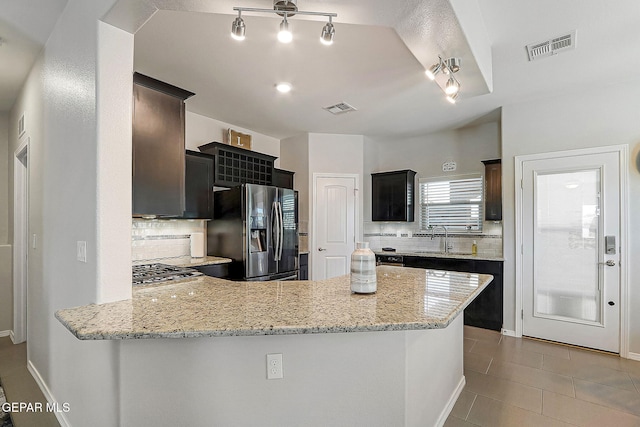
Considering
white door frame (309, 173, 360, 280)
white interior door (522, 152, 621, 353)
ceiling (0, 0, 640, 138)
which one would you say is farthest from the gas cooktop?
white interior door (522, 152, 621, 353)

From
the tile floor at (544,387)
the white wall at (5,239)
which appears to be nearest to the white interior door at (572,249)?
the tile floor at (544,387)

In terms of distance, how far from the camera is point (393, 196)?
501cm

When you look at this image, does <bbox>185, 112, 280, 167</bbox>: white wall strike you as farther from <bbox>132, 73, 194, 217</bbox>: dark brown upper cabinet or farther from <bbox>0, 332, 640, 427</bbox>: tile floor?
<bbox>0, 332, 640, 427</bbox>: tile floor

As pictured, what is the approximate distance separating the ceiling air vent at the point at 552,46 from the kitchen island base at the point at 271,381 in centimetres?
250

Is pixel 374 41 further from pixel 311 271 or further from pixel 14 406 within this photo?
pixel 14 406

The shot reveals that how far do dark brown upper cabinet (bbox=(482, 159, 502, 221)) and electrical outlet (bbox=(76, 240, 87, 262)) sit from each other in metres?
4.25

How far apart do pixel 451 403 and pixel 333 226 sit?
2.99 meters

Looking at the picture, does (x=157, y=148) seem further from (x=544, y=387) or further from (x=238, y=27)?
(x=544, y=387)

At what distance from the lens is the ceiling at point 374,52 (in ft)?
5.78

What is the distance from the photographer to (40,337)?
248cm

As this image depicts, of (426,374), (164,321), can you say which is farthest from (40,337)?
(426,374)

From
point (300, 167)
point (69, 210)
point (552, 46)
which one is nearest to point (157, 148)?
point (69, 210)

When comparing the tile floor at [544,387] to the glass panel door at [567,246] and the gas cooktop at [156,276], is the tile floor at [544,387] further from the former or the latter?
the gas cooktop at [156,276]

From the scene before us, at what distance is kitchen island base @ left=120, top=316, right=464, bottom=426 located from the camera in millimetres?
1346
